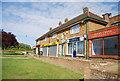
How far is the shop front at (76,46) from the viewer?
1465 centimetres

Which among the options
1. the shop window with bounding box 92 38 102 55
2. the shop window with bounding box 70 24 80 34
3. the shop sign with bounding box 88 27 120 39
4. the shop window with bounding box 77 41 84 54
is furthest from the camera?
the shop window with bounding box 70 24 80 34

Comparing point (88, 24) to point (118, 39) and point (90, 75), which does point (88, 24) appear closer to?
point (118, 39)

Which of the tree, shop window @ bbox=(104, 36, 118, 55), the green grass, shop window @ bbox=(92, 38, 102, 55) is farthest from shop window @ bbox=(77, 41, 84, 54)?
the tree

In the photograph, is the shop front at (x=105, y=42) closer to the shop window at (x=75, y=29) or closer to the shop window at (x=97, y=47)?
the shop window at (x=97, y=47)

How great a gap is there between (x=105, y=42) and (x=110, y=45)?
604mm

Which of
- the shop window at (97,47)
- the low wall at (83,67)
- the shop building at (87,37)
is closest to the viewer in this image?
the low wall at (83,67)

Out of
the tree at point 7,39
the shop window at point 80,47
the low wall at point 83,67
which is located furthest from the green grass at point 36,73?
the tree at point 7,39

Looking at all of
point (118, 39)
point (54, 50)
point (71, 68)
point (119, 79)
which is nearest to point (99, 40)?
point (118, 39)

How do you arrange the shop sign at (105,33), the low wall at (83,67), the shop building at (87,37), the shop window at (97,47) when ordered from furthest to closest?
the shop window at (97,47) < the shop building at (87,37) < the shop sign at (105,33) < the low wall at (83,67)

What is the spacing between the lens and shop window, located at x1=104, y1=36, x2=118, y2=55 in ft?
35.5

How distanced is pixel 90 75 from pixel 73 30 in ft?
35.9

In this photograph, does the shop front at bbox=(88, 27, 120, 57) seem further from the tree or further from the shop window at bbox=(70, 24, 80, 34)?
the tree

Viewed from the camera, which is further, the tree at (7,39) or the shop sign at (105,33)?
the tree at (7,39)

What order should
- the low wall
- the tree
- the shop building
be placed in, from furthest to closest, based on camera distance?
the tree, the shop building, the low wall
